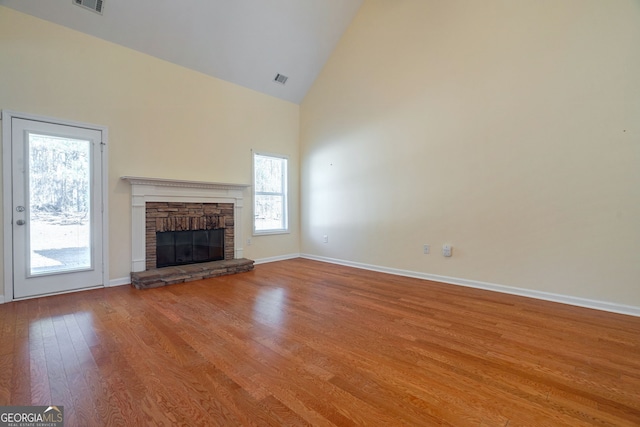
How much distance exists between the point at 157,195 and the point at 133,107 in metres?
1.24

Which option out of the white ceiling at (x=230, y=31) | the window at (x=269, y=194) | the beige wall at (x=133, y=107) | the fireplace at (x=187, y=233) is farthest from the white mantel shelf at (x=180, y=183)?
the white ceiling at (x=230, y=31)

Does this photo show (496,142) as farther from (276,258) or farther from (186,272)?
(186,272)

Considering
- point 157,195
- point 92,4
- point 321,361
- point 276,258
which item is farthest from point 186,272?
point 92,4

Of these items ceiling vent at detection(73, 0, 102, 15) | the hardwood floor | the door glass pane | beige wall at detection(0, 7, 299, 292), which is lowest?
the hardwood floor

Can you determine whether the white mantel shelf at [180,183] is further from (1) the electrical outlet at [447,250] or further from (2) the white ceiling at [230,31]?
(1) the electrical outlet at [447,250]

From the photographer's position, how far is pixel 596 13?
293 cm

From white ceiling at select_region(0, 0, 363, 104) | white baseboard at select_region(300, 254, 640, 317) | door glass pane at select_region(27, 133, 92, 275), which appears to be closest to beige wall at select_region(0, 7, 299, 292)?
white ceiling at select_region(0, 0, 363, 104)

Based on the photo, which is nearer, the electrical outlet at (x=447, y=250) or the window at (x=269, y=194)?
A: the electrical outlet at (x=447, y=250)

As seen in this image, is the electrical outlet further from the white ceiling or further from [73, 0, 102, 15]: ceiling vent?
[73, 0, 102, 15]: ceiling vent

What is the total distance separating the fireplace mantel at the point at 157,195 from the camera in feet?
13.2

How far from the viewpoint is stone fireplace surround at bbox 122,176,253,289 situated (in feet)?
13.0

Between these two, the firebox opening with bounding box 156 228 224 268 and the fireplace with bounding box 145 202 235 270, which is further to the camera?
the firebox opening with bounding box 156 228 224 268

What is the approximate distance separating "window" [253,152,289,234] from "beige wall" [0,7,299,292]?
0.17 m

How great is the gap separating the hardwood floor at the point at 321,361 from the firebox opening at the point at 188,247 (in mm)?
1097
